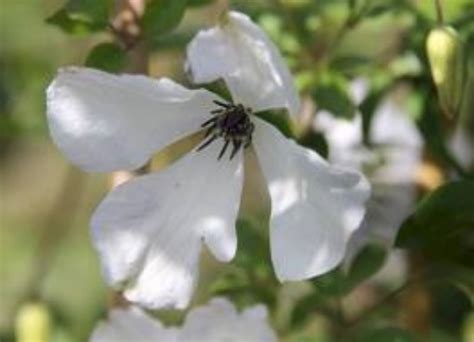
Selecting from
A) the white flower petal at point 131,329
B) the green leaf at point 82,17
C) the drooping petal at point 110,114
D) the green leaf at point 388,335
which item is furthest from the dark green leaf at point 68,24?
the green leaf at point 388,335

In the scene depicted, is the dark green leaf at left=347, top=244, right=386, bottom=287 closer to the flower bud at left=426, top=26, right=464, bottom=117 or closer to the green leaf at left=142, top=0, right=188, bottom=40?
the flower bud at left=426, top=26, right=464, bottom=117

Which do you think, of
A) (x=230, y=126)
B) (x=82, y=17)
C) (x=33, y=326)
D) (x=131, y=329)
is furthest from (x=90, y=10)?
(x=33, y=326)

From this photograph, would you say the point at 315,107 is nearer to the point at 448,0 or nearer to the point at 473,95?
the point at 448,0

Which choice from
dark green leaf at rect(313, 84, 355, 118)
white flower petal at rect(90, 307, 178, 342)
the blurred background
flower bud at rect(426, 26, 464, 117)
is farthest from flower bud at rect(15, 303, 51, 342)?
flower bud at rect(426, 26, 464, 117)

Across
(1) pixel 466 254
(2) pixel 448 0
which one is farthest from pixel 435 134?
(1) pixel 466 254

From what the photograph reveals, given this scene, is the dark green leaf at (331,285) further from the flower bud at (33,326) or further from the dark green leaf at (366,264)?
the flower bud at (33,326)

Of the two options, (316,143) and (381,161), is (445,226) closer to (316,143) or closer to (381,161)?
(316,143)
